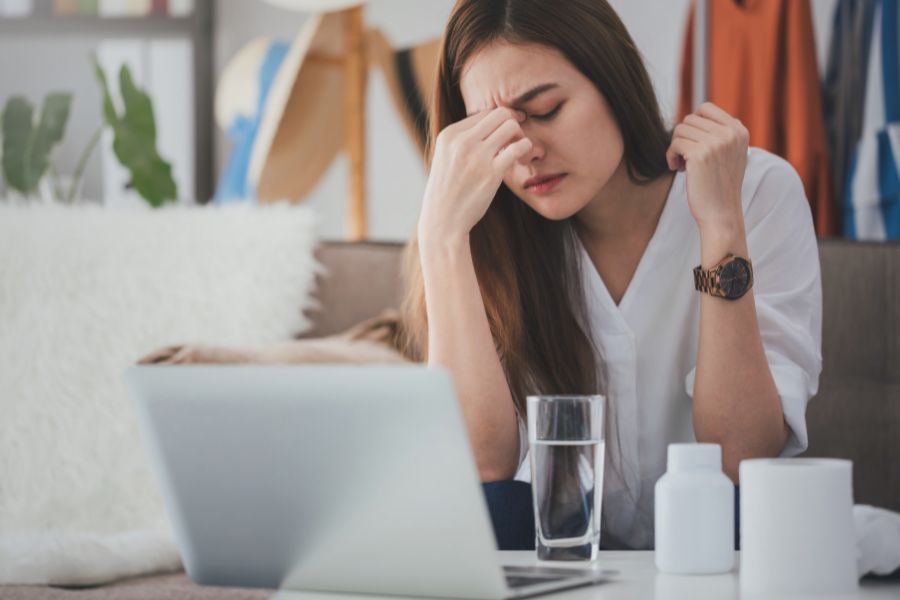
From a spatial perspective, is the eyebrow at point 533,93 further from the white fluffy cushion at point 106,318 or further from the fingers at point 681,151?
the white fluffy cushion at point 106,318

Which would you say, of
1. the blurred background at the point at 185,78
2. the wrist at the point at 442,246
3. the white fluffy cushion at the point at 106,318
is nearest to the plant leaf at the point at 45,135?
the white fluffy cushion at the point at 106,318

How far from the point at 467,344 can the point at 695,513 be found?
0.52 metres

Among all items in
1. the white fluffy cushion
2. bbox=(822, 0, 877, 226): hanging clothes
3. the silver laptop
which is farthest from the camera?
bbox=(822, 0, 877, 226): hanging clothes

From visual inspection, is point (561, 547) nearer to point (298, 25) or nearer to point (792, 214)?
point (792, 214)

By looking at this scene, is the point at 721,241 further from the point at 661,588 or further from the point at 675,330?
the point at 661,588

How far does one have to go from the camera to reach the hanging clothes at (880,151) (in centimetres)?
248

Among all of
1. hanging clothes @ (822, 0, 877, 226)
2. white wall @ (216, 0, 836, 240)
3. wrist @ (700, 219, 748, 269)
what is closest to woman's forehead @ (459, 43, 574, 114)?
wrist @ (700, 219, 748, 269)

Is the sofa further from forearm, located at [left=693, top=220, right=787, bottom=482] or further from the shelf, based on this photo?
the shelf

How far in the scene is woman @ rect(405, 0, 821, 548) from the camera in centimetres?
117

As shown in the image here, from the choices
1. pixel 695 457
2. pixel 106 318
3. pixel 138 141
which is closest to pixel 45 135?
pixel 138 141

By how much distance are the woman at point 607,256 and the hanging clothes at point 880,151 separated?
4.17ft

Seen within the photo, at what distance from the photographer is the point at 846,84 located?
267cm

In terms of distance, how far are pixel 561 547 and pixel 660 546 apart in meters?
0.09

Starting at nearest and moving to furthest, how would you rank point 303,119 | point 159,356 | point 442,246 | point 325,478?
point 325,478 → point 442,246 → point 159,356 → point 303,119
